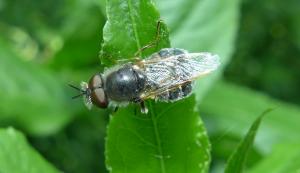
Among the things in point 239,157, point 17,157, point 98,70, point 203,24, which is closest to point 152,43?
point 239,157

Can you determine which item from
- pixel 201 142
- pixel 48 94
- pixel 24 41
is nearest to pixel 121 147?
pixel 201 142

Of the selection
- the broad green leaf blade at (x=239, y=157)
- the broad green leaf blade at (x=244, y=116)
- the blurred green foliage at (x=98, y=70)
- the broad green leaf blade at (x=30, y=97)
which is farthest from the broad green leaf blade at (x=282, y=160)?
the broad green leaf blade at (x=30, y=97)

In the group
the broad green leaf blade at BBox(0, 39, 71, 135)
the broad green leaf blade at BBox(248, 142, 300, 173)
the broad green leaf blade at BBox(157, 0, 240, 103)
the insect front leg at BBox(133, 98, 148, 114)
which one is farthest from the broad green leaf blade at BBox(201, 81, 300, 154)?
the insect front leg at BBox(133, 98, 148, 114)

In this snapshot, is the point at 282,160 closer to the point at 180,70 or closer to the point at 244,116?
the point at 180,70

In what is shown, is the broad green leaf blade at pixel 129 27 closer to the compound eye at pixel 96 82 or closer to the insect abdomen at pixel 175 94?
the insect abdomen at pixel 175 94

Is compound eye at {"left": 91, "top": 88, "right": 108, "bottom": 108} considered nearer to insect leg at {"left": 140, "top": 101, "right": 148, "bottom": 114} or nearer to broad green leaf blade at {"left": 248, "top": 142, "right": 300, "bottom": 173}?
insect leg at {"left": 140, "top": 101, "right": 148, "bottom": 114}

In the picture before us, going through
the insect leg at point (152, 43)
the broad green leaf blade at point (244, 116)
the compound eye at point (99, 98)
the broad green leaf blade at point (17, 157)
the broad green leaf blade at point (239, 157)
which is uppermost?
the insect leg at point (152, 43)

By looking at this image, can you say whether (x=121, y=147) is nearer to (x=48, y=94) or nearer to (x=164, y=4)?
(x=164, y=4)
